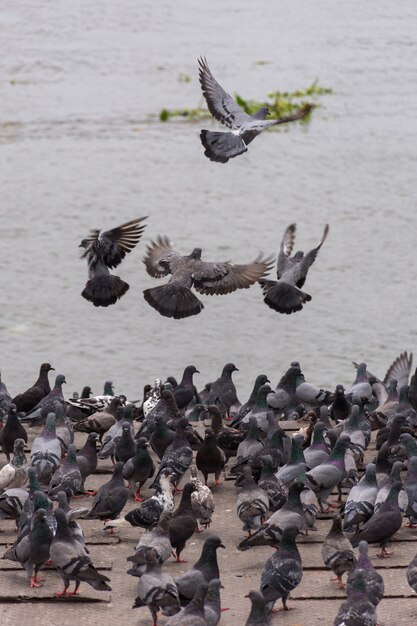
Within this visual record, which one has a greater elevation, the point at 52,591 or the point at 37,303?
the point at 37,303

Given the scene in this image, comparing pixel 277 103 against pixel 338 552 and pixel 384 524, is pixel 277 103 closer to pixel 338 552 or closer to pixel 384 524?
pixel 384 524

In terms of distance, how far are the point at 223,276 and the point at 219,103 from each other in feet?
6.76

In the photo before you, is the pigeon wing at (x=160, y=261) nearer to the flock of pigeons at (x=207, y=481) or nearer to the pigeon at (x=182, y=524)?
the flock of pigeons at (x=207, y=481)

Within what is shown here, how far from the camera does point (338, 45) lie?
57.4 metres

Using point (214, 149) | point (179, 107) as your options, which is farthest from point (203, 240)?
point (214, 149)

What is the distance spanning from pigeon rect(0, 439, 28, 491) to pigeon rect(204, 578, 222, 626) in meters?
3.89

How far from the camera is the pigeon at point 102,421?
61.5 ft

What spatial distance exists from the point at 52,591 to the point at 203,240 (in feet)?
77.0

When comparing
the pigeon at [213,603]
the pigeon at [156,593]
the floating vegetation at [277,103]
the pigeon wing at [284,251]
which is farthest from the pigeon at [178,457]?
the floating vegetation at [277,103]

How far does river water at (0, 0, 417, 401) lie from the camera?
3022cm

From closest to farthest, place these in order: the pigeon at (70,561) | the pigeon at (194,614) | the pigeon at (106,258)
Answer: the pigeon at (194,614) < the pigeon at (70,561) < the pigeon at (106,258)

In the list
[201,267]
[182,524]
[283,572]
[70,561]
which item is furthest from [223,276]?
[283,572]

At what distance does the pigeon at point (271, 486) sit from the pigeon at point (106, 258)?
14.0 ft

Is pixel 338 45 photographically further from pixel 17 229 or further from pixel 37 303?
pixel 37 303
